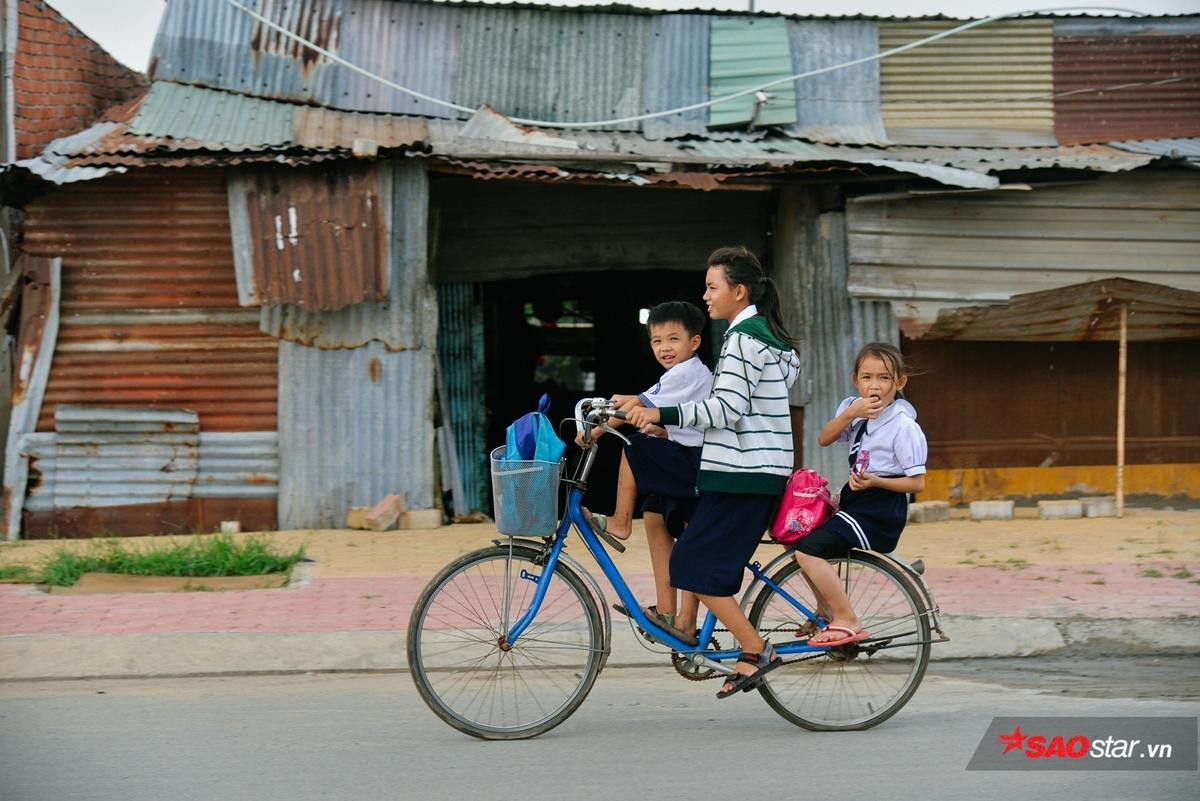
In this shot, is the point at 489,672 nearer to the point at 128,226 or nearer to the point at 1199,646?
the point at 1199,646

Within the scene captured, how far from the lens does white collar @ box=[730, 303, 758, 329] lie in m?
4.50

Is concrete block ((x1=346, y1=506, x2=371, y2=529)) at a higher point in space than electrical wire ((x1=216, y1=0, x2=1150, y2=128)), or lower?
lower

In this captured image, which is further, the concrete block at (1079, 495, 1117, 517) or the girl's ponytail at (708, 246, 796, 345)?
the concrete block at (1079, 495, 1117, 517)

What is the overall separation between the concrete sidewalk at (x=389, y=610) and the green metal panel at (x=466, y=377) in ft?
7.08

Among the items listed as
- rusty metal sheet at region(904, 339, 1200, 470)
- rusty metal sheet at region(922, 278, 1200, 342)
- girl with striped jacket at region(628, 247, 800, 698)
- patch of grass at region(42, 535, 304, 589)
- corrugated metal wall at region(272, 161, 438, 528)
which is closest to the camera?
girl with striped jacket at region(628, 247, 800, 698)

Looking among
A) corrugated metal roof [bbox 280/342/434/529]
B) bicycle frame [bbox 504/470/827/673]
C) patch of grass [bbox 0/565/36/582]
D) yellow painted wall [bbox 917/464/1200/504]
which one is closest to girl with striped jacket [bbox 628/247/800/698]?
bicycle frame [bbox 504/470/827/673]

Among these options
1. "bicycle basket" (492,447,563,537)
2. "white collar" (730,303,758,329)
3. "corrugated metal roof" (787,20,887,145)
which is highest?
"corrugated metal roof" (787,20,887,145)

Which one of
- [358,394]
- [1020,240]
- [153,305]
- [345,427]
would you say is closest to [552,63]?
[358,394]

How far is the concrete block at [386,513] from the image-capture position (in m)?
9.76

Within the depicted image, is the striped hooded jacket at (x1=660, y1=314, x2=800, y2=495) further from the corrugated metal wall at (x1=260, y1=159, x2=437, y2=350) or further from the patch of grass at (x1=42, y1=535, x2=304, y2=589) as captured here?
the corrugated metal wall at (x1=260, y1=159, x2=437, y2=350)

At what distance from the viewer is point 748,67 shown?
11023 millimetres

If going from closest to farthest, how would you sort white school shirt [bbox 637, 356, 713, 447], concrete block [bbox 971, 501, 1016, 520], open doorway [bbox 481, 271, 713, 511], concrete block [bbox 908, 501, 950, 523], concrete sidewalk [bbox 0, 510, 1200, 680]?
white school shirt [bbox 637, 356, 713, 447], concrete sidewalk [bbox 0, 510, 1200, 680], concrete block [bbox 908, 501, 950, 523], concrete block [bbox 971, 501, 1016, 520], open doorway [bbox 481, 271, 713, 511]

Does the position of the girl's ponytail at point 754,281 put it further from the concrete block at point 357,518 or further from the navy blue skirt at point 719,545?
the concrete block at point 357,518

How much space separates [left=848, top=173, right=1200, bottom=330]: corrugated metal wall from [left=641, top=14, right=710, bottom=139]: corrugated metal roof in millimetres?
1845
